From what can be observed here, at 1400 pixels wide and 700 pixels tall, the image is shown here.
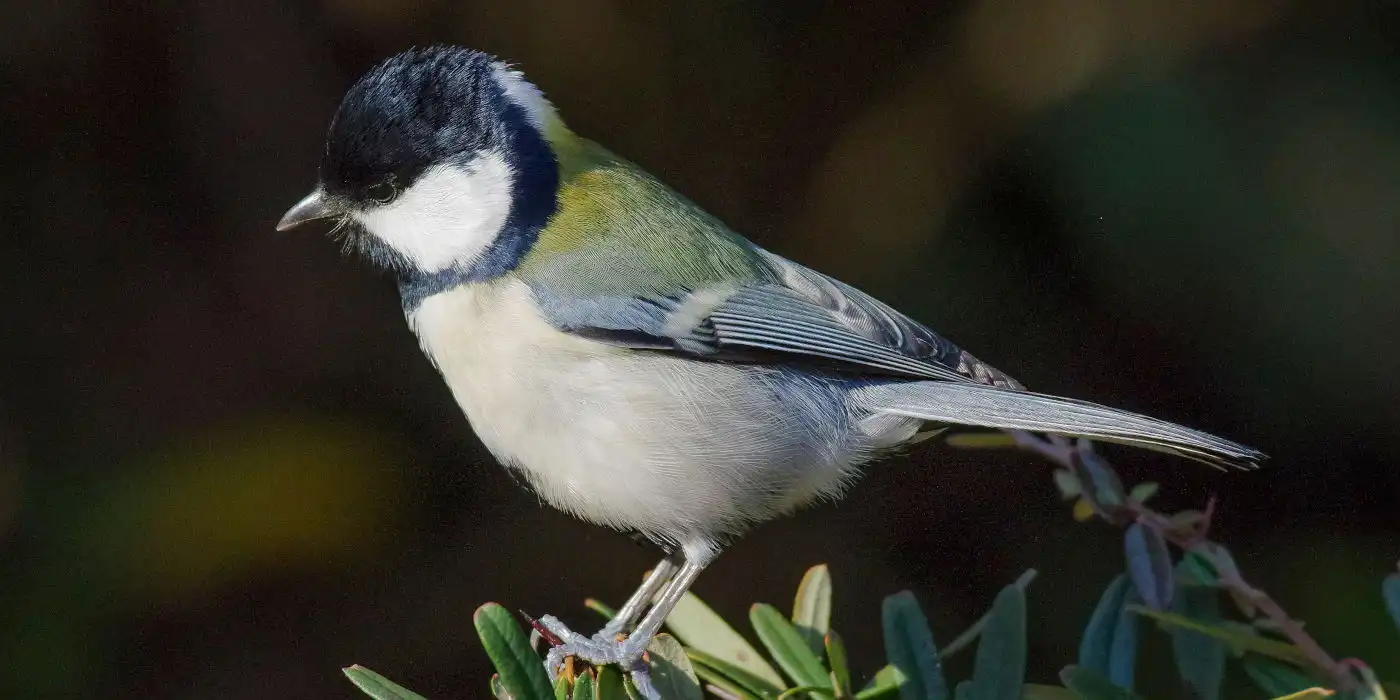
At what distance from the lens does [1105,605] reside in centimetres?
115

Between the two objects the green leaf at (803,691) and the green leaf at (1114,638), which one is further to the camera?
the green leaf at (1114,638)

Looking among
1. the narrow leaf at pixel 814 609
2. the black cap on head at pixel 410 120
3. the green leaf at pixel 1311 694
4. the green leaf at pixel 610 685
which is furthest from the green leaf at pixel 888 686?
the black cap on head at pixel 410 120

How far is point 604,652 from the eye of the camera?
128 centimetres

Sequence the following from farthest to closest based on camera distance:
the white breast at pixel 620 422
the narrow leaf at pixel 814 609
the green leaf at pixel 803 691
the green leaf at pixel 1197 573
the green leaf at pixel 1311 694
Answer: the white breast at pixel 620 422, the narrow leaf at pixel 814 609, the green leaf at pixel 1197 573, the green leaf at pixel 803 691, the green leaf at pixel 1311 694

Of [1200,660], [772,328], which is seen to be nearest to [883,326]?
[772,328]

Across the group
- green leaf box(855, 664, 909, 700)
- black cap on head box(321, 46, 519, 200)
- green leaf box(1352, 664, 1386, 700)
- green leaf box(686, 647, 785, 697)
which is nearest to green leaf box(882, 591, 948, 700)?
green leaf box(855, 664, 909, 700)

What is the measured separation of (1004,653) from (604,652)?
1.39 ft

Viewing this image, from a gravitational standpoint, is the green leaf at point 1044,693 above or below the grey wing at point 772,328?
below

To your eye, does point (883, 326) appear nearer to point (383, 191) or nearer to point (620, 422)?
point (620, 422)

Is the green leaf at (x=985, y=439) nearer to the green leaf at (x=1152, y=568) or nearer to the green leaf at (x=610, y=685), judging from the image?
the green leaf at (x=1152, y=568)

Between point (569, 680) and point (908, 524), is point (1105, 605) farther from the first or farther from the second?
point (908, 524)

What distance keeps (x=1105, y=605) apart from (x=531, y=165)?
32.4 inches

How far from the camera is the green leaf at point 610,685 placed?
1.10m

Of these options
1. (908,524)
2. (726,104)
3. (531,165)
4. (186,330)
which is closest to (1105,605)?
(531,165)
